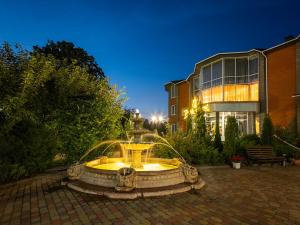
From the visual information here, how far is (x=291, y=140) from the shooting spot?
59.8 feet

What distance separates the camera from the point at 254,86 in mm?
26219

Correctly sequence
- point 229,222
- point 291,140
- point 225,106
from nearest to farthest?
point 229,222 < point 291,140 < point 225,106

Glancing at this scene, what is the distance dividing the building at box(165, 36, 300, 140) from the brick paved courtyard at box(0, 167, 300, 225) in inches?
537

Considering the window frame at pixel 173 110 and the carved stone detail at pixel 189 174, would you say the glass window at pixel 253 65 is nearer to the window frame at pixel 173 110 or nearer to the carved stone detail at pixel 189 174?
the window frame at pixel 173 110

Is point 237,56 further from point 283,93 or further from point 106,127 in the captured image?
point 106,127

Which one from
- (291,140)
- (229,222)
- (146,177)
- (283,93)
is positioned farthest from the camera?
(283,93)

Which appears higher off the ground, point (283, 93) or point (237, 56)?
point (237, 56)

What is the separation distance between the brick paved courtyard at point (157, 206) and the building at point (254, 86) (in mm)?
13639

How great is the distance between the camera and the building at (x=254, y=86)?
22077mm

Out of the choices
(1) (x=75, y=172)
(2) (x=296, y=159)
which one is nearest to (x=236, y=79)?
(2) (x=296, y=159)

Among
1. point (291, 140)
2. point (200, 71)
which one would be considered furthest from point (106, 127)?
point (200, 71)

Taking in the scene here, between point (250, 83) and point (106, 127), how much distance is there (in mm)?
19149

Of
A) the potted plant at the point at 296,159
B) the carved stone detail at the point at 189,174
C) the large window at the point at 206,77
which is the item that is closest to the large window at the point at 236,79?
the large window at the point at 206,77

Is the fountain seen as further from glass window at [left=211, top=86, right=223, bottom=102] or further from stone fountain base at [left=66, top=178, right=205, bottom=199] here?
glass window at [left=211, top=86, right=223, bottom=102]
